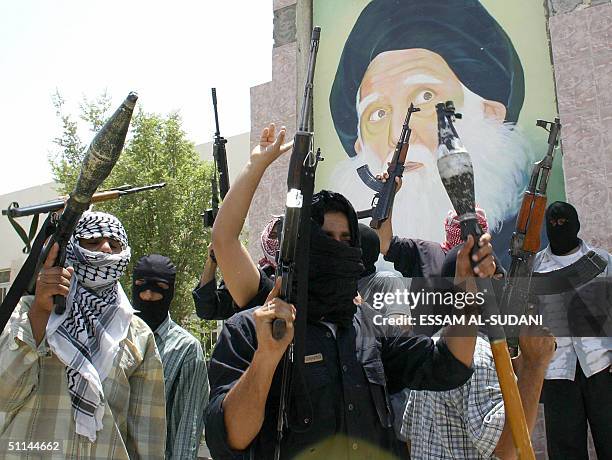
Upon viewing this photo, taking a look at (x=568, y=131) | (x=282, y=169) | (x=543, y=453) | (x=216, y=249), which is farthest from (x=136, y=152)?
(x=216, y=249)

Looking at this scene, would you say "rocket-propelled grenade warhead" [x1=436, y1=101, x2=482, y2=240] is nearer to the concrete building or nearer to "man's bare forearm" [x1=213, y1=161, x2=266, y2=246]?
"man's bare forearm" [x1=213, y1=161, x2=266, y2=246]

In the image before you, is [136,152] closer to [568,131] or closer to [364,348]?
[568,131]

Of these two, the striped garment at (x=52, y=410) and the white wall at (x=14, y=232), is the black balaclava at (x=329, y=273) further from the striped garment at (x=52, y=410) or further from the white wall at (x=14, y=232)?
the white wall at (x=14, y=232)

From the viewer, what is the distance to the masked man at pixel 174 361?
10.2 ft

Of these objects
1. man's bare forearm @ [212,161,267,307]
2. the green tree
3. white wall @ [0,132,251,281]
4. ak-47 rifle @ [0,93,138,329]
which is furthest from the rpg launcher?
white wall @ [0,132,251,281]

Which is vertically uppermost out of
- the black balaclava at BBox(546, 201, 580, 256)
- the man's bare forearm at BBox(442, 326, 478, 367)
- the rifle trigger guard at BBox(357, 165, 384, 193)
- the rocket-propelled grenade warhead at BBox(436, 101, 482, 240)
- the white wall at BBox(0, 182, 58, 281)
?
the white wall at BBox(0, 182, 58, 281)

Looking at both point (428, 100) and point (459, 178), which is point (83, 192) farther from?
point (428, 100)

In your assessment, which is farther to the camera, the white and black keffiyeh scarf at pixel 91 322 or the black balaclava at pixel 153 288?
the black balaclava at pixel 153 288

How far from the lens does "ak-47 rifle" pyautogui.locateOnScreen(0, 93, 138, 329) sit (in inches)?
81.9

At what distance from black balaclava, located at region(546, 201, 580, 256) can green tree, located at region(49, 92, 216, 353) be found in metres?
7.64

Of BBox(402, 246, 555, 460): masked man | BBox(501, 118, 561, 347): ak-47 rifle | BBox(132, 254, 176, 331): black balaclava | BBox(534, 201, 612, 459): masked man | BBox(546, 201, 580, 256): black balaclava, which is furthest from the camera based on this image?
BBox(546, 201, 580, 256): black balaclava

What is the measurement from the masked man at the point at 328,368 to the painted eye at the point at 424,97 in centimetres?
463

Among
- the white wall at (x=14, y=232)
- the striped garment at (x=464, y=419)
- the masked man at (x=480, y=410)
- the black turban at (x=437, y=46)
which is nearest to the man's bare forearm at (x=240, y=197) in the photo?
the masked man at (x=480, y=410)

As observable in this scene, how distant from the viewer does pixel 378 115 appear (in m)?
6.58
